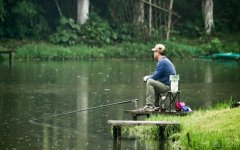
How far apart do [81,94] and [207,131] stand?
10.8m

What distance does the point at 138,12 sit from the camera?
156ft

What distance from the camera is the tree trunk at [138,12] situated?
1861 inches

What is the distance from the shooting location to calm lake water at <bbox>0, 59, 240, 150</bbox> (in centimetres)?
1569

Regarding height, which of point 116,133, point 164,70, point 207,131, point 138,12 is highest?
point 138,12

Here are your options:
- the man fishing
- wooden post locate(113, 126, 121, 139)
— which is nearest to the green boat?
the man fishing

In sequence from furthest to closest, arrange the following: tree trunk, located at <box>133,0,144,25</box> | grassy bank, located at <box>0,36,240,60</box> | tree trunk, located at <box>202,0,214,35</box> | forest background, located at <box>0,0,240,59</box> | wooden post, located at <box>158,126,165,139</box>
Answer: tree trunk, located at <box>202,0,214,35</box> → tree trunk, located at <box>133,0,144,25</box> → forest background, located at <box>0,0,240,59</box> → grassy bank, located at <box>0,36,240,60</box> → wooden post, located at <box>158,126,165,139</box>

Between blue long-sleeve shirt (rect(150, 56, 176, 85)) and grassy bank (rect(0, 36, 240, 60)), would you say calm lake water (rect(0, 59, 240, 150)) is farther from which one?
grassy bank (rect(0, 36, 240, 60))

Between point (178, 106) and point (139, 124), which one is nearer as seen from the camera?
point (139, 124)

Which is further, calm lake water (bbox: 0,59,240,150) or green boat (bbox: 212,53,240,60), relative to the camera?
green boat (bbox: 212,53,240,60)

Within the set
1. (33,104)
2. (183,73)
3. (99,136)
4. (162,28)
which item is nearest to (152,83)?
(99,136)

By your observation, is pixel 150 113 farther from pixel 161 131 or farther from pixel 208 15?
pixel 208 15

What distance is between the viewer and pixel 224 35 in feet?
158

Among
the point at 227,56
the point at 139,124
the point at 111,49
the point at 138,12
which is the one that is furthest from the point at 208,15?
the point at 139,124

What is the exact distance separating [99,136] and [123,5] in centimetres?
3261
